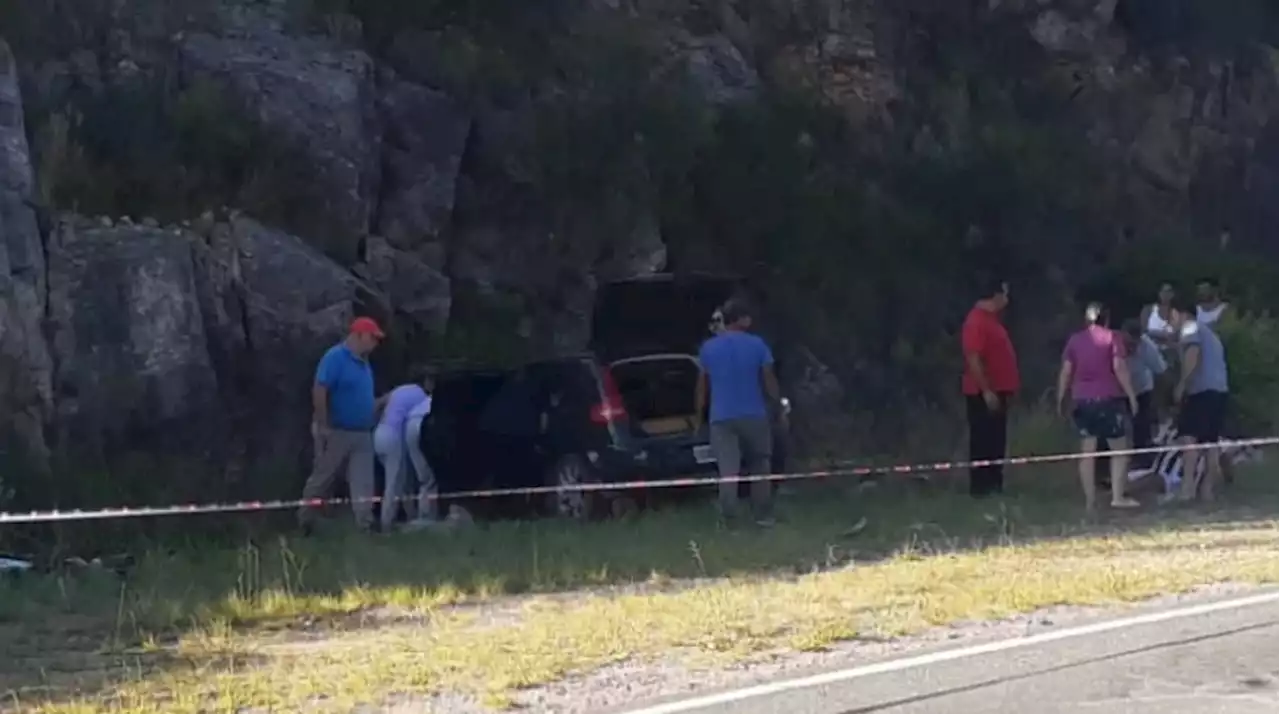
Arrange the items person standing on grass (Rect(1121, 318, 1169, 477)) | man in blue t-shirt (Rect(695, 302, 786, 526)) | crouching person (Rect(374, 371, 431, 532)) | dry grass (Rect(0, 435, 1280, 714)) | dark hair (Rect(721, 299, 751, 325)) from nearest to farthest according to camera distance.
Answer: dry grass (Rect(0, 435, 1280, 714)) < man in blue t-shirt (Rect(695, 302, 786, 526)) < dark hair (Rect(721, 299, 751, 325)) < crouching person (Rect(374, 371, 431, 532)) < person standing on grass (Rect(1121, 318, 1169, 477))

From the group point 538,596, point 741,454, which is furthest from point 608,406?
point 538,596

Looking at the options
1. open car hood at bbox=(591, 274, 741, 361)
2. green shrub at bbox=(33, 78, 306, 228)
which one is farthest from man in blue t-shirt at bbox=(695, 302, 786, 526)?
green shrub at bbox=(33, 78, 306, 228)

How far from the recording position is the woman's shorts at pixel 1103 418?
15.6 m

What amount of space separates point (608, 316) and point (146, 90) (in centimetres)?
555

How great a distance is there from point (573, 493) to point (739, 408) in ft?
5.73

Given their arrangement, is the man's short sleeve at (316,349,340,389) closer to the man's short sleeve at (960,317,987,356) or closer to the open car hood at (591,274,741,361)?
the open car hood at (591,274,741,361)

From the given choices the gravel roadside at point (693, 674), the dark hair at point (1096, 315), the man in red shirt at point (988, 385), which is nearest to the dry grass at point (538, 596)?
the gravel roadside at point (693, 674)

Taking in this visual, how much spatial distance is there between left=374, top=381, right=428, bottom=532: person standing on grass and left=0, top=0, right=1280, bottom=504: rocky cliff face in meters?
2.02

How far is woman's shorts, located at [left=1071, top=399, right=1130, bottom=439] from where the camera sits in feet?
51.3

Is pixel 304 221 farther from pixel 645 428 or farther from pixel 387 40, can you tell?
pixel 645 428

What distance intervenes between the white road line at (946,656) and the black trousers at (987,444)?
5632mm

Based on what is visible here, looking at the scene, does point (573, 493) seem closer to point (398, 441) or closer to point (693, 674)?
point (398, 441)

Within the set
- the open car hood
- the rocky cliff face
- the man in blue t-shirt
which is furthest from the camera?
the open car hood

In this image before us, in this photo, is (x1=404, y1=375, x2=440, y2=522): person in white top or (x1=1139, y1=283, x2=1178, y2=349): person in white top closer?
(x1=404, y1=375, x2=440, y2=522): person in white top
